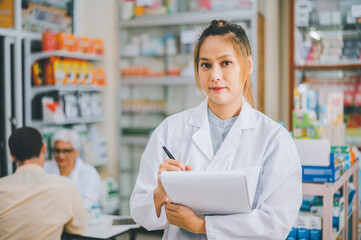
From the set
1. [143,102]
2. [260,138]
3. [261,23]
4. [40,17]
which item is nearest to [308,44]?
[261,23]

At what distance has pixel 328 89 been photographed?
15.3 ft

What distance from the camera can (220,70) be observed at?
5.24ft

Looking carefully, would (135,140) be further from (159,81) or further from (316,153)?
(316,153)

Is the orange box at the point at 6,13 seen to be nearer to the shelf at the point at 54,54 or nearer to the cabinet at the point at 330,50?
the shelf at the point at 54,54

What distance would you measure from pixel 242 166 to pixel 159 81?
11.5 ft

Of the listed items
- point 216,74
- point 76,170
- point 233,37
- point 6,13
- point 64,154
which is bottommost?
point 76,170

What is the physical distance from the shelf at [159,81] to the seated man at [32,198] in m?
2.46

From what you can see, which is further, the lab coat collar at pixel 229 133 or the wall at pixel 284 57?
the wall at pixel 284 57

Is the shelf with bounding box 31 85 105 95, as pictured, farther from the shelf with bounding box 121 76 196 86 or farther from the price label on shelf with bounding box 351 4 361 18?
the price label on shelf with bounding box 351 4 361 18

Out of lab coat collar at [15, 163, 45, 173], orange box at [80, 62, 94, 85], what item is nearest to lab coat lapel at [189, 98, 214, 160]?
lab coat collar at [15, 163, 45, 173]

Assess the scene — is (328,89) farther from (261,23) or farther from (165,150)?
(165,150)

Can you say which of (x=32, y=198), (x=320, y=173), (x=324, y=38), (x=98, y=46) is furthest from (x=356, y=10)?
(x=32, y=198)

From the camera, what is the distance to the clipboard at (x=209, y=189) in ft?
4.47

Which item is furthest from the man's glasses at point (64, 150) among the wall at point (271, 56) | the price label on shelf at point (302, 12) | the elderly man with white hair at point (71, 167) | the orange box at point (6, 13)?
the price label on shelf at point (302, 12)
